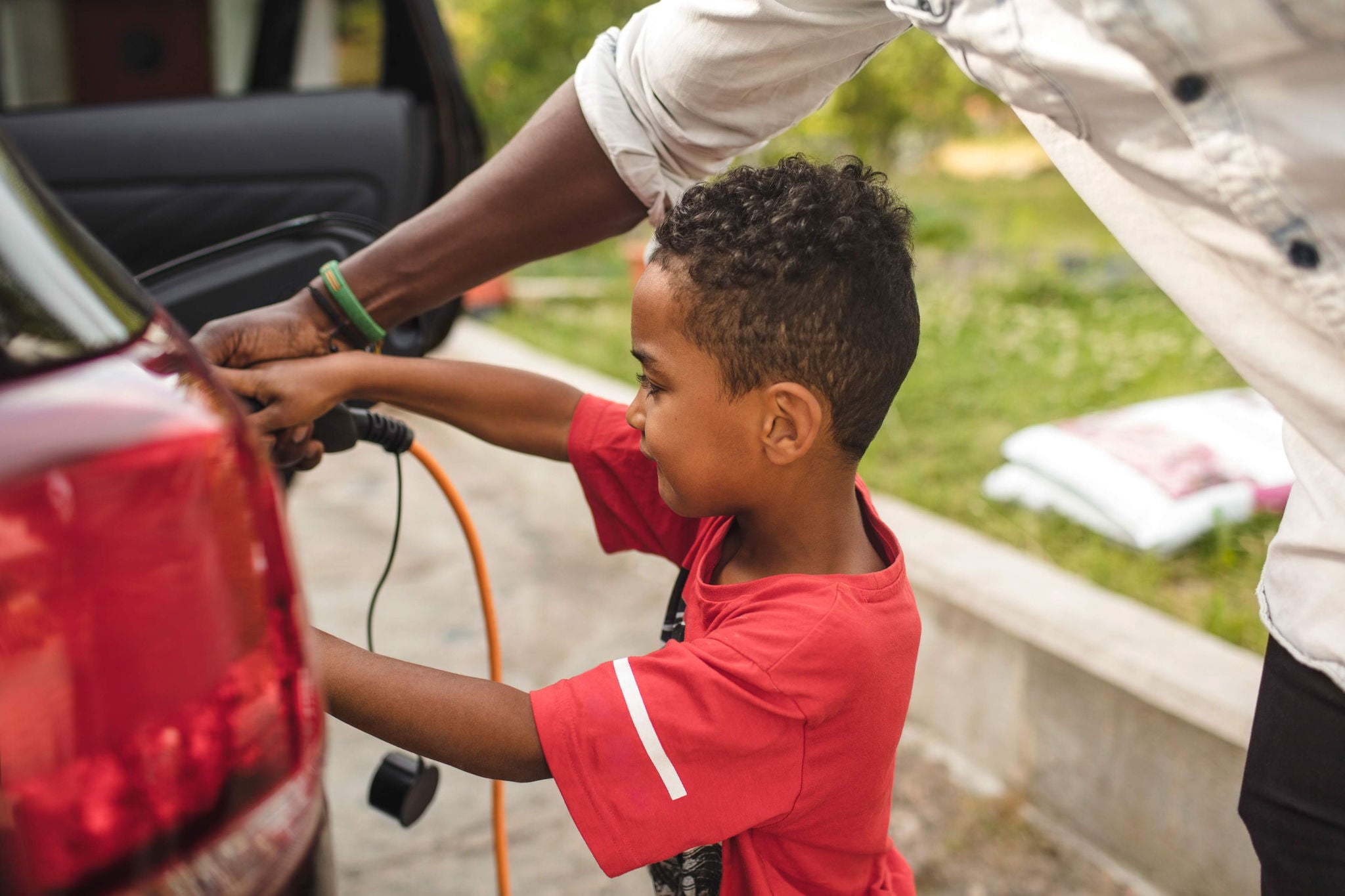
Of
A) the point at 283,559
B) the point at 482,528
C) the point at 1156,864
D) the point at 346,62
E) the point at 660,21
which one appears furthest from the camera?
the point at 346,62

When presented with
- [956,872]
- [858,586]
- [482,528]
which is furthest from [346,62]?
[858,586]

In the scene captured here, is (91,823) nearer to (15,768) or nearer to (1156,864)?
(15,768)

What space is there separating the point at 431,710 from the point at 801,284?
50 cm

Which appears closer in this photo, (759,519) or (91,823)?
(91,823)

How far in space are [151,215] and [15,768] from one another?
1.48m

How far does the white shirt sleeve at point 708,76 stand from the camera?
1.14 metres

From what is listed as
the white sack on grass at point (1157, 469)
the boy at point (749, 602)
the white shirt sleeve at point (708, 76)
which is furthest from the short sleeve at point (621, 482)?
the white sack on grass at point (1157, 469)

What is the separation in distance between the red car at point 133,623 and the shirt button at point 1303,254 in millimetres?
688

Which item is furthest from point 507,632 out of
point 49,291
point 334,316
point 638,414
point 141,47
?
point 141,47

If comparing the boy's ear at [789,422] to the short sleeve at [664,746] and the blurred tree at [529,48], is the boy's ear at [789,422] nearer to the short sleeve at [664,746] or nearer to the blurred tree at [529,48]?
the short sleeve at [664,746]

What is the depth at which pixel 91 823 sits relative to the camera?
58 centimetres

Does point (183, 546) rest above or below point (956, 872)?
above

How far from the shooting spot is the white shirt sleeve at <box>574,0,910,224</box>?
1139mm

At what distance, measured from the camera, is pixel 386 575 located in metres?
1.40
